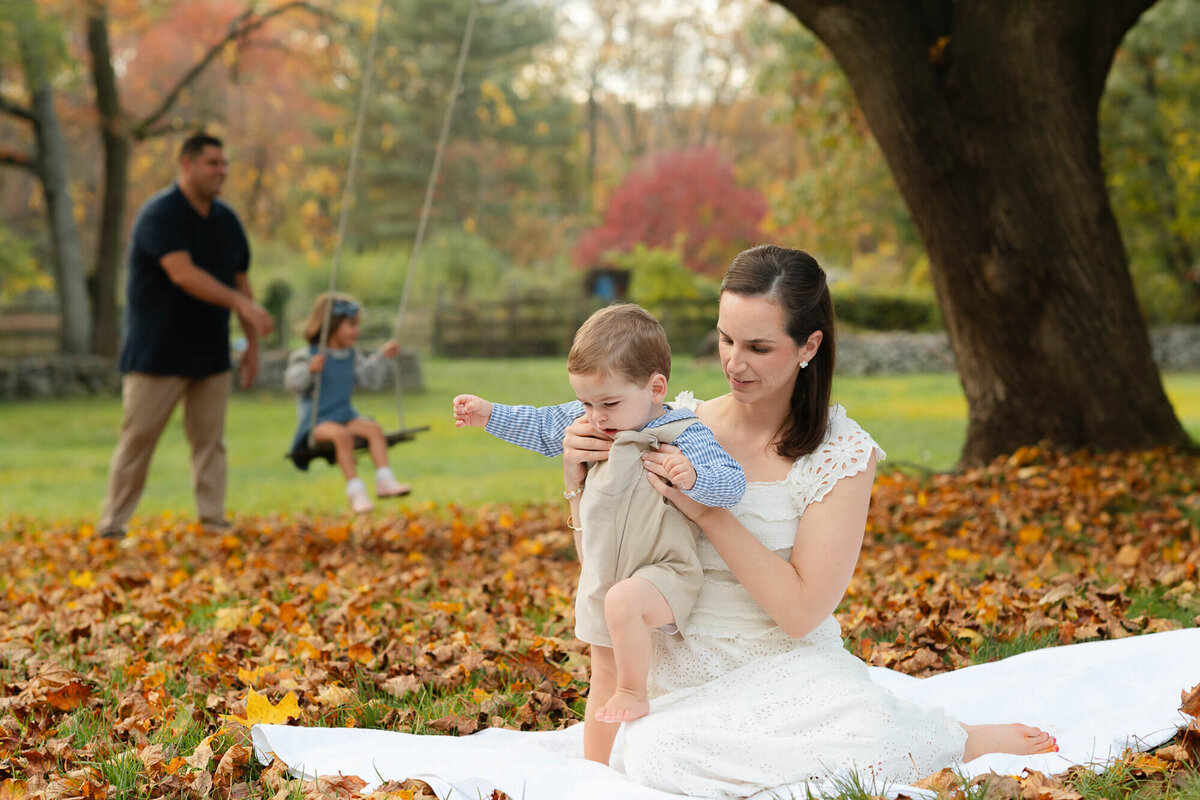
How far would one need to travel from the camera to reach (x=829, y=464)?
2355 millimetres

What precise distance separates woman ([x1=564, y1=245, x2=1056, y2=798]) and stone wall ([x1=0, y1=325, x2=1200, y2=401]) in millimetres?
14347

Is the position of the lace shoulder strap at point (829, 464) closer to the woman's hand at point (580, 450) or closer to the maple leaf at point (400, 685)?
the woman's hand at point (580, 450)

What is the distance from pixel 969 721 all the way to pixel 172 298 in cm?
493

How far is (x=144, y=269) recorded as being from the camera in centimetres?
621

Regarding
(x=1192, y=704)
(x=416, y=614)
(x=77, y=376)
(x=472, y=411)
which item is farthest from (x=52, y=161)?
(x=1192, y=704)

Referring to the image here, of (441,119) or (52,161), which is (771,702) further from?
(441,119)

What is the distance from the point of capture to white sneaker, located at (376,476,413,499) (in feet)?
19.1

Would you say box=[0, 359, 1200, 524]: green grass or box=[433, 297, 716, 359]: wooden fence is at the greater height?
box=[433, 297, 716, 359]: wooden fence

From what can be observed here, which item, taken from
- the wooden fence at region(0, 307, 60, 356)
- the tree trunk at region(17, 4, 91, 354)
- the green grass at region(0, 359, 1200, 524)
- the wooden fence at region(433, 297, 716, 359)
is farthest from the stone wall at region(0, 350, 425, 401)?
the wooden fence at region(433, 297, 716, 359)

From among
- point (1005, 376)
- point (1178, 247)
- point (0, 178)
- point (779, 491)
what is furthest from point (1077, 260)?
point (0, 178)

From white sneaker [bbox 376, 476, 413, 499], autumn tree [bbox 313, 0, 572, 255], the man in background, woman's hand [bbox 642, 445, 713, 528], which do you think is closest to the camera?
woman's hand [bbox 642, 445, 713, 528]

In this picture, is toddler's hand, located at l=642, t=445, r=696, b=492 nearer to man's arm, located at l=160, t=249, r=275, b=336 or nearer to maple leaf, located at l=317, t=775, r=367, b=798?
maple leaf, located at l=317, t=775, r=367, b=798

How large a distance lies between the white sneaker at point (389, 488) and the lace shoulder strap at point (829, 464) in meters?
3.67

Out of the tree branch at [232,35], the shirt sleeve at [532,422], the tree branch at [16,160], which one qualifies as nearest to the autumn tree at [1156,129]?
the tree branch at [232,35]
